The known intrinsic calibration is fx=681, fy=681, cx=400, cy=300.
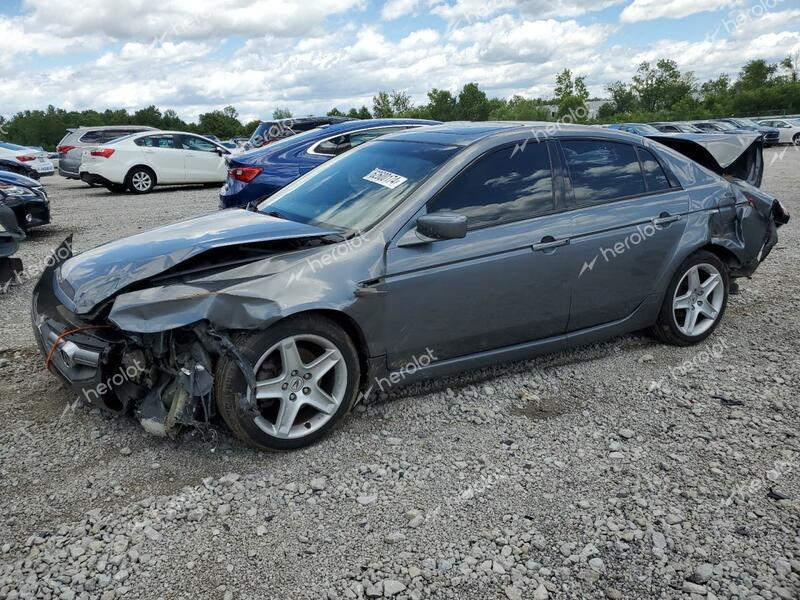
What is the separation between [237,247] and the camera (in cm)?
354

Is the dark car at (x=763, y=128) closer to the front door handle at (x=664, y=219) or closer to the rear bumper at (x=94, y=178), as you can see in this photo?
the rear bumper at (x=94, y=178)

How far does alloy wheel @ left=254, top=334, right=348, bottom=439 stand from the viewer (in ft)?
11.2

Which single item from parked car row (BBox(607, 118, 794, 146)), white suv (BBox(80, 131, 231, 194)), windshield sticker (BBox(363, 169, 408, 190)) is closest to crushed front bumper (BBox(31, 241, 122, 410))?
windshield sticker (BBox(363, 169, 408, 190))

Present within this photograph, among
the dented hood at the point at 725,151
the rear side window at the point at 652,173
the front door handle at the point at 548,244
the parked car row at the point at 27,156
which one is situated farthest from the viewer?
the parked car row at the point at 27,156

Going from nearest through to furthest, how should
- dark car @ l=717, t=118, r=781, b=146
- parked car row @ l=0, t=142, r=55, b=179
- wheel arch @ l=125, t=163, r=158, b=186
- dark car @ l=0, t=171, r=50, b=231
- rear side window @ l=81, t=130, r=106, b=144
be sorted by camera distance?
dark car @ l=0, t=171, r=50, b=231, wheel arch @ l=125, t=163, r=158, b=186, rear side window @ l=81, t=130, r=106, b=144, parked car row @ l=0, t=142, r=55, b=179, dark car @ l=717, t=118, r=781, b=146

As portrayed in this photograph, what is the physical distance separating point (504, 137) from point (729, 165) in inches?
96.3

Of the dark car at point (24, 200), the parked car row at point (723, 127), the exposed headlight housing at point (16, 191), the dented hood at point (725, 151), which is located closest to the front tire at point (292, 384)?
the dented hood at point (725, 151)

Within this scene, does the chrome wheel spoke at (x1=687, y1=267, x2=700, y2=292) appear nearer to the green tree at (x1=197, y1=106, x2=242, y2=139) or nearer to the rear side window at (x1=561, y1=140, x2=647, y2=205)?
the rear side window at (x1=561, y1=140, x2=647, y2=205)

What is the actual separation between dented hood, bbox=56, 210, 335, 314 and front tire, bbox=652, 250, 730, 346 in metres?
2.60

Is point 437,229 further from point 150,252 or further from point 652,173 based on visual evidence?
point 652,173

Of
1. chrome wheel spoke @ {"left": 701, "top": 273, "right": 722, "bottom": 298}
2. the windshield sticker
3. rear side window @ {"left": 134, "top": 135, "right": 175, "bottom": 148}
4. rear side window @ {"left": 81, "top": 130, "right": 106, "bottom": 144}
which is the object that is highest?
rear side window @ {"left": 81, "top": 130, "right": 106, "bottom": 144}

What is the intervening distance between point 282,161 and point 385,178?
507 centimetres

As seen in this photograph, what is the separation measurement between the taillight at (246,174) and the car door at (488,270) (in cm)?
503

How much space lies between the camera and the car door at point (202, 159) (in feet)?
55.4
